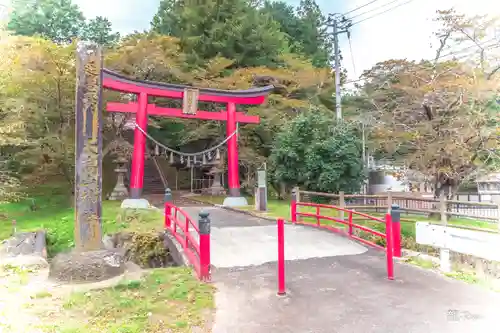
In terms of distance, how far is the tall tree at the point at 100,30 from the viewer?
92.1ft

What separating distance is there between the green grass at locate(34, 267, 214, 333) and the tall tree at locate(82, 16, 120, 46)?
87.7 ft

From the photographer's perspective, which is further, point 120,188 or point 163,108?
point 120,188

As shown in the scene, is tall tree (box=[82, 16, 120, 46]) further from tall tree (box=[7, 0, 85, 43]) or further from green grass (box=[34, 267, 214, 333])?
→ green grass (box=[34, 267, 214, 333])

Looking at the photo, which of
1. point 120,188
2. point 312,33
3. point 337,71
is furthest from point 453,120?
point 312,33

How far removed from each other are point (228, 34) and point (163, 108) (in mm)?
9985

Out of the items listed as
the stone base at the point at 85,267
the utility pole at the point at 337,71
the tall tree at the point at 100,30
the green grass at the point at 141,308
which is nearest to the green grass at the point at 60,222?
the stone base at the point at 85,267

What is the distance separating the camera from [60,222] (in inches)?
495

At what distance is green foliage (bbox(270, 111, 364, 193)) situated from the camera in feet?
45.6

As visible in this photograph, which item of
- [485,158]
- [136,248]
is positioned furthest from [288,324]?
[485,158]

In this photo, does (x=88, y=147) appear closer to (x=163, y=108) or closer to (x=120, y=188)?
(x=163, y=108)

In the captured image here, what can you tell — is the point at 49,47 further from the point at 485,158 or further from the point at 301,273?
the point at 485,158

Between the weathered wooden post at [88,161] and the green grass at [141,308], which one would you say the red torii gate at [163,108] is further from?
the green grass at [141,308]

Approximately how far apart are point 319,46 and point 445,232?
32686 millimetres

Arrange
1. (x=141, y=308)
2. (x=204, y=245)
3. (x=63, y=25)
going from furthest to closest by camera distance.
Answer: (x=63, y=25), (x=204, y=245), (x=141, y=308)
